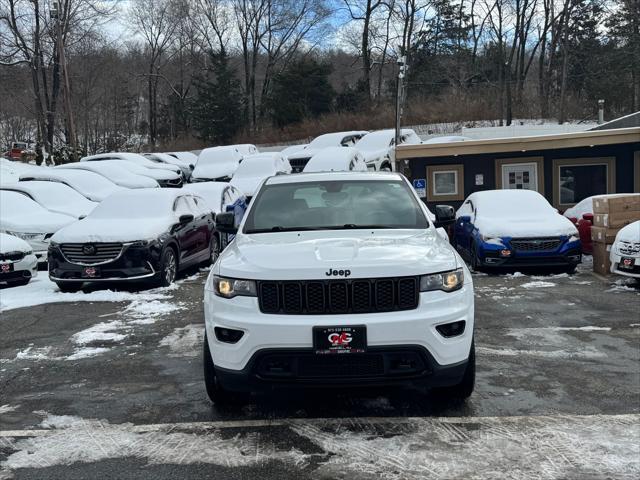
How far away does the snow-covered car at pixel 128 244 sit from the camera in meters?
9.41

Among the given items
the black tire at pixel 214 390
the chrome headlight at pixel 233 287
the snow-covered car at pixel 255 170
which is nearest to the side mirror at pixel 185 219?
the black tire at pixel 214 390

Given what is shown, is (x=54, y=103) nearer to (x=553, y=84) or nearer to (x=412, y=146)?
(x=412, y=146)

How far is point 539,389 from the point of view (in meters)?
4.98

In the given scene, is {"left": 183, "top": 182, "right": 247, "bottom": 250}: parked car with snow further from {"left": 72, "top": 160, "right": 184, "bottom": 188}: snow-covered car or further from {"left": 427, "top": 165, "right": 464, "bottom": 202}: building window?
{"left": 72, "top": 160, "right": 184, "bottom": 188}: snow-covered car

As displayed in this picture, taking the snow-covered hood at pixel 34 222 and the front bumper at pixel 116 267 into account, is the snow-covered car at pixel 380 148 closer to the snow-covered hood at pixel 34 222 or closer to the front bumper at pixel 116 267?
the snow-covered hood at pixel 34 222

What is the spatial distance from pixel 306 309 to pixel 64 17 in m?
43.0

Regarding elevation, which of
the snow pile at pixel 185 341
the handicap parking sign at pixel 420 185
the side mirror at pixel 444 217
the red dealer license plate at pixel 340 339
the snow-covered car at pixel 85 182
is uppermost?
the snow-covered car at pixel 85 182

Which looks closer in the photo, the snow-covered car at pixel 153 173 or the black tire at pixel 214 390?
the black tire at pixel 214 390

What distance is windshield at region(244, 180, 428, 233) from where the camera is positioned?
5.27 metres

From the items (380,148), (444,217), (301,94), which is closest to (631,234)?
(444,217)

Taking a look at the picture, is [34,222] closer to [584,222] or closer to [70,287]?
[70,287]

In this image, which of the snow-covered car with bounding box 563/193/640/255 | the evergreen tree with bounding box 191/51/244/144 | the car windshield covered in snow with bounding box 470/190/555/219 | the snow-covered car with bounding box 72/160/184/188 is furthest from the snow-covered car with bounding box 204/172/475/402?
the evergreen tree with bounding box 191/51/244/144

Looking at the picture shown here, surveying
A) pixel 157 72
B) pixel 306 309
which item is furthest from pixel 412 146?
pixel 157 72

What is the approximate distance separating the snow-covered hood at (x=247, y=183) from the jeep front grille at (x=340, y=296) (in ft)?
44.5
